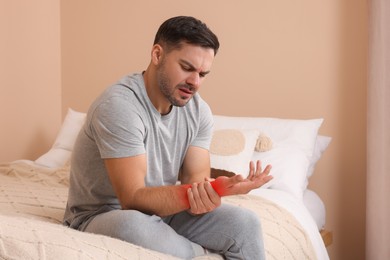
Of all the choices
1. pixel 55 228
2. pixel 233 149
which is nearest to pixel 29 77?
pixel 233 149

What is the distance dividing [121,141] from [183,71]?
0.27 m

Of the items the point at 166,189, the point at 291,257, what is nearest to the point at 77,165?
the point at 166,189

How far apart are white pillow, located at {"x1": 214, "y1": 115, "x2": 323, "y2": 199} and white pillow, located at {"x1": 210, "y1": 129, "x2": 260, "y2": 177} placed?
79mm

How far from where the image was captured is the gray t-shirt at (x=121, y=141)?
1.62 m

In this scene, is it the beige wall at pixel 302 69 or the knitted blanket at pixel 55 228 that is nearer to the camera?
the knitted blanket at pixel 55 228

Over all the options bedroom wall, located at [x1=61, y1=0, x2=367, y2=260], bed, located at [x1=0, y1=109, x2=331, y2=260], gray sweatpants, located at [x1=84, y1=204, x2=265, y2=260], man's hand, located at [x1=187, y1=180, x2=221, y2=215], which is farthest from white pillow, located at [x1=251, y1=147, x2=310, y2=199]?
man's hand, located at [x1=187, y1=180, x2=221, y2=215]

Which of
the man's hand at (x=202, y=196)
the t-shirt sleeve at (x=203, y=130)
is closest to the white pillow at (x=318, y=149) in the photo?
the t-shirt sleeve at (x=203, y=130)

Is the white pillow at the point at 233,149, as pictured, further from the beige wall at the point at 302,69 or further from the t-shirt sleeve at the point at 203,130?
the t-shirt sleeve at the point at 203,130

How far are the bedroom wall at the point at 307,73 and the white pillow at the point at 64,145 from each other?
605 millimetres

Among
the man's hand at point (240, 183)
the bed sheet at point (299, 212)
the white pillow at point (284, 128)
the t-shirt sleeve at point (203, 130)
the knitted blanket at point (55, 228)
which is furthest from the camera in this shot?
the white pillow at point (284, 128)

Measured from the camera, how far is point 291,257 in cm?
196

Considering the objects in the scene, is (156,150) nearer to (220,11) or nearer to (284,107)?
(284,107)

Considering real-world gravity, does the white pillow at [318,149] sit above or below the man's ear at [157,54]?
below

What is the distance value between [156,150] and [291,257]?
22.4 inches
